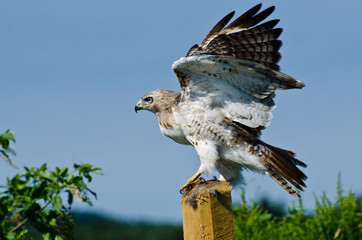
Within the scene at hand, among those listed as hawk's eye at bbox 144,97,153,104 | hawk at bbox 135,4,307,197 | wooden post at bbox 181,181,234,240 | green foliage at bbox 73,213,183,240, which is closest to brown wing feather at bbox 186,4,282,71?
hawk at bbox 135,4,307,197

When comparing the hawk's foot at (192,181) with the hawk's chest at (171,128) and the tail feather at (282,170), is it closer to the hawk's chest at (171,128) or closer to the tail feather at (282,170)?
the hawk's chest at (171,128)

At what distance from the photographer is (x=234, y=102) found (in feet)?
16.3

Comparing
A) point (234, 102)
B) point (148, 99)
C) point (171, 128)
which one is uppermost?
point (148, 99)

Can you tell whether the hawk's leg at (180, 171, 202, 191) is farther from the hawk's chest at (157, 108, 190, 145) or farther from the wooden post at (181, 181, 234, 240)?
the wooden post at (181, 181, 234, 240)

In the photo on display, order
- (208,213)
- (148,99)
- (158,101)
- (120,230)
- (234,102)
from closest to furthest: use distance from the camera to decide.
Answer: (208,213), (234,102), (158,101), (148,99), (120,230)

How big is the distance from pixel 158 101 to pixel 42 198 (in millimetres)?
1554

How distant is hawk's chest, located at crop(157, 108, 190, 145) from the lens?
5.04m

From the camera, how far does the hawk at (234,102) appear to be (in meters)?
4.70

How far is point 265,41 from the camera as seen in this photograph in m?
4.76

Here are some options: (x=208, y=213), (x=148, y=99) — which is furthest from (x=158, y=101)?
(x=208, y=213)

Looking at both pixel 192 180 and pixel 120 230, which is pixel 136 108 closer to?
pixel 192 180

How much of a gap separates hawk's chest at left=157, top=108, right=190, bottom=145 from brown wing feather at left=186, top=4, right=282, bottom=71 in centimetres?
68

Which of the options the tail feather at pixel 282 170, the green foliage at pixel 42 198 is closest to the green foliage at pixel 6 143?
the green foliage at pixel 42 198

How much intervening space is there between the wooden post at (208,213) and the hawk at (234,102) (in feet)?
2.25
